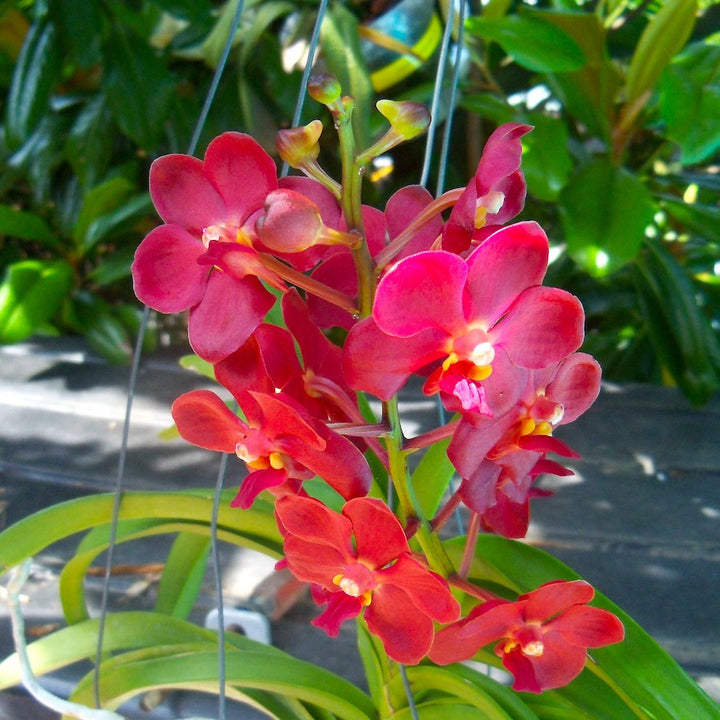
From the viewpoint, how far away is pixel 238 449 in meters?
0.40

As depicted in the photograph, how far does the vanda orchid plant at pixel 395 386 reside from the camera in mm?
336

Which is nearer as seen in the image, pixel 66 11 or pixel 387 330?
pixel 387 330

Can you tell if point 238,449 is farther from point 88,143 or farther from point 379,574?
point 88,143

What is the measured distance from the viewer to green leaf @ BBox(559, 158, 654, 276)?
1148 millimetres

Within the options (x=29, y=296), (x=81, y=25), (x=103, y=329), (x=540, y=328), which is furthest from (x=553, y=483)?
(x=81, y=25)

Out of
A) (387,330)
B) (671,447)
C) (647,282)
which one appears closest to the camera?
(387,330)

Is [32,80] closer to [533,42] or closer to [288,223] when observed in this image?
[533,42]

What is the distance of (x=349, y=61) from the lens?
1.13m

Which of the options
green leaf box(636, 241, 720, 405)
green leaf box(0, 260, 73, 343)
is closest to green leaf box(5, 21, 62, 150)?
green leaf box(0, 260, 73, 343)

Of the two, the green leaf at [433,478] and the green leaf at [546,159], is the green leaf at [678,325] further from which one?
the green leaf at [433,478]

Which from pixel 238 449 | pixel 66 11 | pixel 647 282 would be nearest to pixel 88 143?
pixel 66 11

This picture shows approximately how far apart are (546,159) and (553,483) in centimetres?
54

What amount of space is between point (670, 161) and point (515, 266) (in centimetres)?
153

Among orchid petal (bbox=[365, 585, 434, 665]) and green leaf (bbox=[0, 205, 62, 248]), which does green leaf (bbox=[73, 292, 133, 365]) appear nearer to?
green leaf (bbox=[0, 205, 62, 248])
